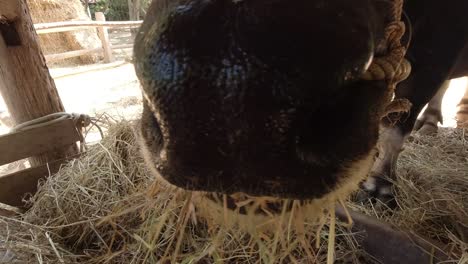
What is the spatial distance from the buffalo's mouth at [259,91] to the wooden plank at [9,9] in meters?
1.57

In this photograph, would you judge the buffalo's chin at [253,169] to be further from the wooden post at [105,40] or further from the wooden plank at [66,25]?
the wooden post at [105,40]

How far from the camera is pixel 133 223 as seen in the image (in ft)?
5.89

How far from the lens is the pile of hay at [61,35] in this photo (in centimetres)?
1014

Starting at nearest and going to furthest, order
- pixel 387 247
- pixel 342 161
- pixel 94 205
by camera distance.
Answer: pixel 342 161
pixel 387 247
pixel 94 205

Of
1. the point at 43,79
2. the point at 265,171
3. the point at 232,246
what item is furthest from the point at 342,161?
the point at 43,79

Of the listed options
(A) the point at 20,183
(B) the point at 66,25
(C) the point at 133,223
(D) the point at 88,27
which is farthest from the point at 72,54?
(C) the point at 133,223

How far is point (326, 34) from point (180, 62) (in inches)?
9.8

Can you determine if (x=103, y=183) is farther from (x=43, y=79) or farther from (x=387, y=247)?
(x=387, y=247)

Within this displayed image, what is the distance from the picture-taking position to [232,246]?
1623 mm

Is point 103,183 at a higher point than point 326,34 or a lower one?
lower

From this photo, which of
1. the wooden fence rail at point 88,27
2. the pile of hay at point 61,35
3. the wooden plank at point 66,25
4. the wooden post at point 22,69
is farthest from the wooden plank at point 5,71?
the pile of hay at point 61,35

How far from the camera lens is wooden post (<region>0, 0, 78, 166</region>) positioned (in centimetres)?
189

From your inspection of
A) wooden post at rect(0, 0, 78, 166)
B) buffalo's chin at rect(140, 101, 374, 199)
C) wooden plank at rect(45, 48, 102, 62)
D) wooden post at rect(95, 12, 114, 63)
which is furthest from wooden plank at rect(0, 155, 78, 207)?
wooden post at rect(95, 12, 114, 63)

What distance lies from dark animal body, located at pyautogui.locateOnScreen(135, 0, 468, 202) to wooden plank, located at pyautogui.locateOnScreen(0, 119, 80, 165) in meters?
1.57
